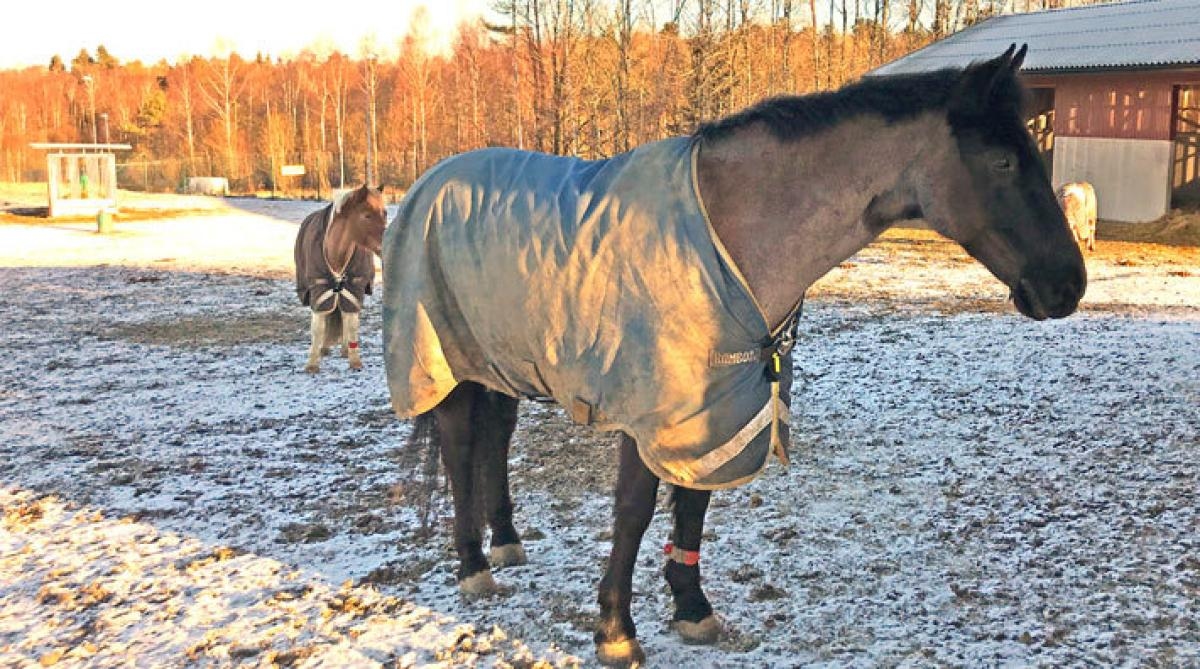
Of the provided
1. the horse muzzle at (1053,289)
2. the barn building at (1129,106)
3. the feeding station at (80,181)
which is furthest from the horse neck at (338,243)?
the feeding station at (80,181)

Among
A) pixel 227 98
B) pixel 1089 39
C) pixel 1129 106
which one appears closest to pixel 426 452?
pixel 1129 106

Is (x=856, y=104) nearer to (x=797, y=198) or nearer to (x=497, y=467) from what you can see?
(x=797, y=198)

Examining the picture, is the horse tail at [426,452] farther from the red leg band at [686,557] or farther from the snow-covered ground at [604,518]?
the red leg band at [686,557]

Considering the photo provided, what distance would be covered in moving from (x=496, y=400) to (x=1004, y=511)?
2522 millimetres

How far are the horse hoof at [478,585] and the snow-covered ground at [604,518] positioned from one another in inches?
2.7

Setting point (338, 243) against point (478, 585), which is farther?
point (338, 243)

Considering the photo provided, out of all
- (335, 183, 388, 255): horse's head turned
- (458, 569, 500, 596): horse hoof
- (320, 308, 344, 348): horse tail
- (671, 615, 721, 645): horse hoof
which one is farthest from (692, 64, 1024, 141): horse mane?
(320, 308, 344, 348): horse tail

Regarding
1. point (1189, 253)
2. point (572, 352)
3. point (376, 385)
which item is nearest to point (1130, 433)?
point (572, 352)

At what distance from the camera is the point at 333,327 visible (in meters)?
8.31

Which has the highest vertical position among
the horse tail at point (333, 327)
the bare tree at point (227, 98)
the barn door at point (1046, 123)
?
the bare tree at point (227, 98)

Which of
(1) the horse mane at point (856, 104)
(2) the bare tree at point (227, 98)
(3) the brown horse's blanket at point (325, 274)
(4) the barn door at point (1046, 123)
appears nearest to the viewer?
(1) the horse mane at point (856, 104)

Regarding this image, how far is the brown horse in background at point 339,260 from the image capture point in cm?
796

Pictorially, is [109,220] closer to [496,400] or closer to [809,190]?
[496,400]

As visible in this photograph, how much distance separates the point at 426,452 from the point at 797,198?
1.98 meters
